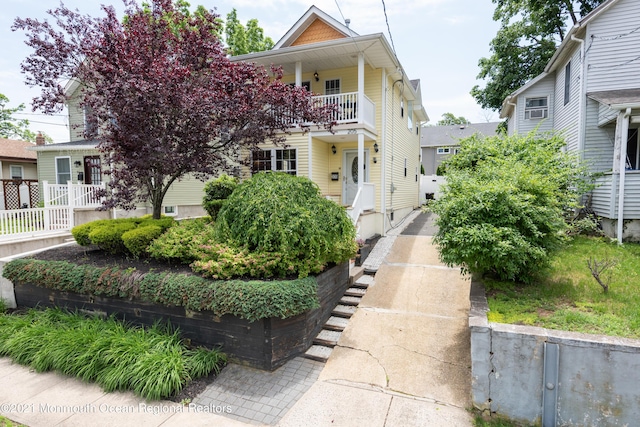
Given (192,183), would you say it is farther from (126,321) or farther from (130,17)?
(126,321)

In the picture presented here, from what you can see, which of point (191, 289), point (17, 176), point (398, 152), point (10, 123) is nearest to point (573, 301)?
point (191, 289)

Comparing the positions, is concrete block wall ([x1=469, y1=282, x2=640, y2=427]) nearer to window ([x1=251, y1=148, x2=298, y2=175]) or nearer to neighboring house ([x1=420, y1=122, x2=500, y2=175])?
window ([x1=251, y1=148, x2=298, y2=175])

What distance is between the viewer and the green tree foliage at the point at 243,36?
21.8 meters

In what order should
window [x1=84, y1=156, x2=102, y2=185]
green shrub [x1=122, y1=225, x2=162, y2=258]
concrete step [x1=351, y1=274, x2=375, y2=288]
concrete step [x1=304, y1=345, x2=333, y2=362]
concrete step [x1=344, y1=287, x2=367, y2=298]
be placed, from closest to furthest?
concrete step [x1=304, y1=345, x2=333, y2=362] < green shrub [x1=122, y1=225, x2=162, y2=258] < concrete step [x1=344, y1=287, x2=367, y2=298] < concrete step [x1=351, y1=274, x2=375, y2=288] < window [x1=84, y1=156, x2=102, y2=185]

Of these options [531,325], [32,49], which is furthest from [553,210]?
[32,49]

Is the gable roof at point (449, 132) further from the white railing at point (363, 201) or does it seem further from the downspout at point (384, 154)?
the white railing at point (363, 201)

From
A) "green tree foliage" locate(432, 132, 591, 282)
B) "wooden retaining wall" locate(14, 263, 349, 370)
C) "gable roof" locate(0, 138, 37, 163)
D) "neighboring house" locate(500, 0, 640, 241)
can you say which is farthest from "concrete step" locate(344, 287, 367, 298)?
"gable roof" locate(0, 138, 37, 163)

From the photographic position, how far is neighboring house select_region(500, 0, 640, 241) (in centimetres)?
788

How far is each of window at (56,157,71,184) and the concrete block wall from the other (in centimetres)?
1815

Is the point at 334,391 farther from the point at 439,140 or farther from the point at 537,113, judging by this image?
the point at 439,140

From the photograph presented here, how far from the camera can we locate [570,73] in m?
11.2

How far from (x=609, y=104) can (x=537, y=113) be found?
6.24 meters

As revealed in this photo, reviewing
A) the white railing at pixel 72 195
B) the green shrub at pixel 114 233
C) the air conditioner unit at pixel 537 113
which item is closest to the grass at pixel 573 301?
the green shrub at pixel 114 233

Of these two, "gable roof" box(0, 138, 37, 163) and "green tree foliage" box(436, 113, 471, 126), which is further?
"green tree foliage" box(436, 113, 471, 126)
